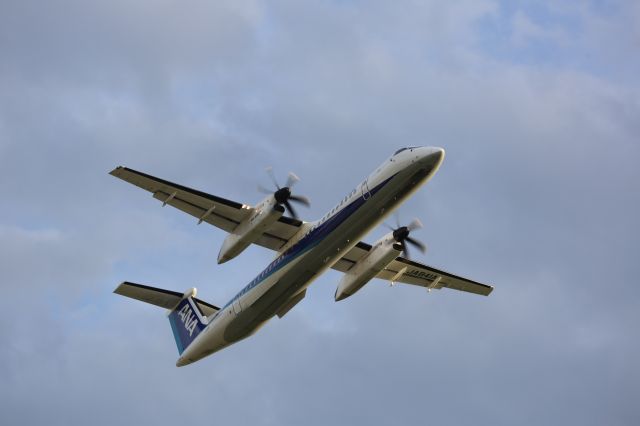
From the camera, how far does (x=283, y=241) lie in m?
38.7

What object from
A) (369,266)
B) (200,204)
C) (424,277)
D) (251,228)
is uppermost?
(200,204)

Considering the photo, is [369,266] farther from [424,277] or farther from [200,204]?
[200,204]

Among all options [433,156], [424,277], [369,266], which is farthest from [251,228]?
→ [424,277]

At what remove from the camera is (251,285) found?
37.1 metres

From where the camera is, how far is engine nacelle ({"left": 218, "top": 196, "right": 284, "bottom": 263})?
35656mm

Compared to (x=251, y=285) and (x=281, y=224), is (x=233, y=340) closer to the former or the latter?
(x=251, y=285)

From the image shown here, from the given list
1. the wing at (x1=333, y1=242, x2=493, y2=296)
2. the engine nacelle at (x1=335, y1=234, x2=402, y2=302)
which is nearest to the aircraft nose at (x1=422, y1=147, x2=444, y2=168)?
the engine nacelle at (x1=335, y1=234, x2=402, y2=302)

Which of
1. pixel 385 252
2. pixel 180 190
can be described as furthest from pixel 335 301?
pixel 180 190

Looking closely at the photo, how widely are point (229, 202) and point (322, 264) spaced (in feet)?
15.1

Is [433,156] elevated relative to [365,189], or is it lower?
lower

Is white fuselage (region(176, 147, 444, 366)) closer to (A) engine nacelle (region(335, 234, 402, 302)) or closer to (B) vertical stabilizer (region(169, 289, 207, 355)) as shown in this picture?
(B) vertical stabilizer (region(169, 289, 207, 355))

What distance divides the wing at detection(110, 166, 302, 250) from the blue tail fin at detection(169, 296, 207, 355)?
5.18 metres

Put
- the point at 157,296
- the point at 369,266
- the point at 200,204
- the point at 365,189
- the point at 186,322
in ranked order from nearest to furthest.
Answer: the point at 365,189 < the point at 200,204 < the point at 369,266 < the point at 186,322 < the point at 157,296

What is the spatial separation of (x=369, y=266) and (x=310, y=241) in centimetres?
497
